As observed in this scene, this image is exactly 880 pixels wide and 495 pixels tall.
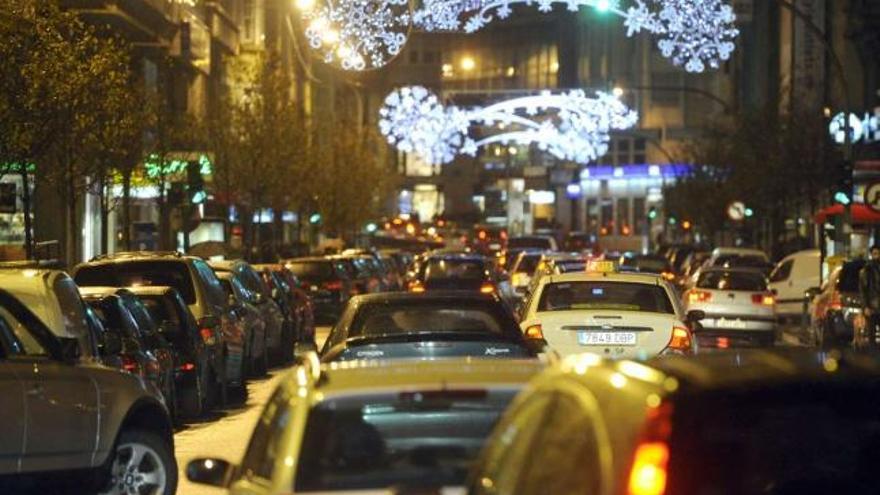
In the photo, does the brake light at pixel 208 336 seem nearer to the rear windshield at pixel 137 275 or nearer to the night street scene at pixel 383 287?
the night street scene at pixel 383 287

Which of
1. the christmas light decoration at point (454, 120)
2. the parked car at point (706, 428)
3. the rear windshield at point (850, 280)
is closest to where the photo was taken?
the parked car at point (706, 428)

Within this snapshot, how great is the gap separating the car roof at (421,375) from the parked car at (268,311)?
1627cm

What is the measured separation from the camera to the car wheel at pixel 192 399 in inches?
696

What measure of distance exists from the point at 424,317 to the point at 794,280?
2438cm

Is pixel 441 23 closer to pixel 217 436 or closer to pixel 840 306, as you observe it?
pixel 840 306

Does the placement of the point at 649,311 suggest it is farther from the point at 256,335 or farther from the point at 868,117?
the point at 868,117

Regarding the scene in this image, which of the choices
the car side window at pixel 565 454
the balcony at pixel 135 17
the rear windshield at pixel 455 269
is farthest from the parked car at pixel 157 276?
the car side window at pixel 565 454

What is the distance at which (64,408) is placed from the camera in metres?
10.5

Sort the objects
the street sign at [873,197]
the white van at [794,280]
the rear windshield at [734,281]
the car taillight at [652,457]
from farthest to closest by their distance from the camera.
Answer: the white van at [794,280] → the rear windshield at [734,281] → the street sign at [873,197] → the car taillight at [652,457]

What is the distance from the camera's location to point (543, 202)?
126 meters

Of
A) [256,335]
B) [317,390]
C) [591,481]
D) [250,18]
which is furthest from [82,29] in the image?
[250,18]

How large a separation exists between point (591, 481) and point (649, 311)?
12.7 metres

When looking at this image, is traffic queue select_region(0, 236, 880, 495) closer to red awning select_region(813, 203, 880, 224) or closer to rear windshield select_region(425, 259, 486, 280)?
rear windshield select_region(425, 259, 486, 280)

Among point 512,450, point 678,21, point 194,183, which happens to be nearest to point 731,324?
point 678,21
